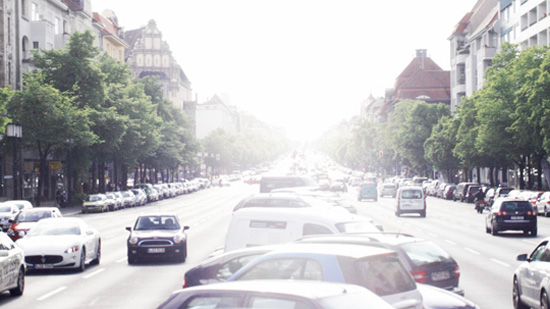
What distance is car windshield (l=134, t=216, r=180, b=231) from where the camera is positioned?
24.8 meters

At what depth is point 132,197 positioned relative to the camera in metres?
71.0

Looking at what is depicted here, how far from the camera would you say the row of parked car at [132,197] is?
199 feet

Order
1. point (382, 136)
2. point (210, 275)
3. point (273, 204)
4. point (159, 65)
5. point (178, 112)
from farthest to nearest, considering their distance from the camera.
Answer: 1. point (159, 65)
2. point (382, 136)
3. point (178, 112)
4. point (273, 204)
5. point (210, 275)

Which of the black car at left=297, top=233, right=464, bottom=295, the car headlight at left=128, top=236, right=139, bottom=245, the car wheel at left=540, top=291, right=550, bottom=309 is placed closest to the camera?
the black car at left=297, top=233, right=464, bottom=295

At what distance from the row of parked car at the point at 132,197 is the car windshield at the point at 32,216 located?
1159 inches

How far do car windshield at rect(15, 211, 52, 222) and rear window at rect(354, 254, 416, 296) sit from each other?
24.6 meters

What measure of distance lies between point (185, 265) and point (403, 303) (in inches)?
625

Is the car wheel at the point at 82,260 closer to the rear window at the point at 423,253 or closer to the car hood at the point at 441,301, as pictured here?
the rear window at the point at 423,253

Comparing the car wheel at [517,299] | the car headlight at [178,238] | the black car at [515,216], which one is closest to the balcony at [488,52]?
the black car at [515,216]

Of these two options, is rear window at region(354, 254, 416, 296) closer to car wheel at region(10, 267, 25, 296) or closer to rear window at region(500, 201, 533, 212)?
car wheel at region(10, 267, 25, 296)

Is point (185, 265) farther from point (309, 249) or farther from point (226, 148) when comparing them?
point (226, 148)

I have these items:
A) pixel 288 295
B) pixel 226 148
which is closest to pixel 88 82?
pixel 288 295

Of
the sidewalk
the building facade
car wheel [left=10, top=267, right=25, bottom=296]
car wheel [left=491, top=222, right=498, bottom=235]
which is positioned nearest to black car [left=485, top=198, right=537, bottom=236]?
car wheel [left=491, top=222, right=498, bottom=235]

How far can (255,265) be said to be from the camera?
768 centimetres
